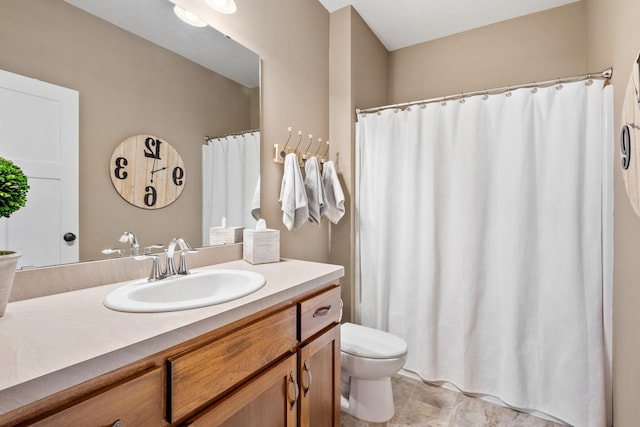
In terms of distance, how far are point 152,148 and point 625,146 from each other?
1.85m

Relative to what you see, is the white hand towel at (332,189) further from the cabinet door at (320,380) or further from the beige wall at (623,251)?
the beige wall at (623,251)

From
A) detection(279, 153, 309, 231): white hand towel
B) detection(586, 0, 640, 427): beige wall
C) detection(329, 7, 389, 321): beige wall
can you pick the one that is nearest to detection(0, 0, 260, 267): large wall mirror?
detection(279, 153, 309, 231): white hand towel

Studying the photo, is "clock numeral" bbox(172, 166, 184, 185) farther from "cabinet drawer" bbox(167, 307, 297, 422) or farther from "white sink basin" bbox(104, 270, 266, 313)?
"cabinet drawer" bbox(167, 307, 297, 422)

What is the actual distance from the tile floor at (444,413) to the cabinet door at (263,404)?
0.83 meters

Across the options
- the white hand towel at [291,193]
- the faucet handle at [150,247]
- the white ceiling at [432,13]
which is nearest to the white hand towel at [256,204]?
the white hand towel at [291,193]

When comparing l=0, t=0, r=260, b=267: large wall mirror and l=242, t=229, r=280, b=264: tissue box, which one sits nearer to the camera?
l=0, t=0, r=260, b=267: large wall mirror

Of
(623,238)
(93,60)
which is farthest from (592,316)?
(93,60)

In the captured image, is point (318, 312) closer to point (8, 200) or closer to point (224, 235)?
point (224, 235)

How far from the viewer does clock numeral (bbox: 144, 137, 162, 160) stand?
46.9 inches

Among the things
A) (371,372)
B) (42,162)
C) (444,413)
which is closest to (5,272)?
(42,162)

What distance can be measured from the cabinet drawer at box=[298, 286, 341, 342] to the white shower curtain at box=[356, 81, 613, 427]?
92 cm

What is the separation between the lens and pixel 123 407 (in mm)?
614

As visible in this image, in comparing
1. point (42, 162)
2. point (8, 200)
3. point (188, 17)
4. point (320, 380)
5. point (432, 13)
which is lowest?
point (320, 380)

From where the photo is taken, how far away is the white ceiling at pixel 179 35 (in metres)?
1.10
